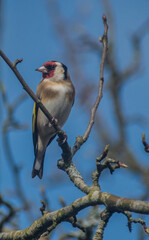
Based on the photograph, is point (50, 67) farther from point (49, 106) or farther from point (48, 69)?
point (49, 106)

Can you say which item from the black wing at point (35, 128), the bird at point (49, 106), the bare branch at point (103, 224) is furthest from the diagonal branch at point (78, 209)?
the black wing at point (35, 128)

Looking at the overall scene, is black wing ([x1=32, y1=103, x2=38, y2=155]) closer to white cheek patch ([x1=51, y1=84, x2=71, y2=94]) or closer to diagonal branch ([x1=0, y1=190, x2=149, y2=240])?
white cheek patch ([x1=51, y1=84, x2=71, y2=94])

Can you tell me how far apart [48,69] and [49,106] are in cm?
74

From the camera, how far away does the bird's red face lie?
15.4 ft

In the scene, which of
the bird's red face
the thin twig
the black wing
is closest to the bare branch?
the thin twig

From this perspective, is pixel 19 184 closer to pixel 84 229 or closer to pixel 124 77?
pixel 84 229

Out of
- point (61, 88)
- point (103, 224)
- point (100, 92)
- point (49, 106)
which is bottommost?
point (103, 224)

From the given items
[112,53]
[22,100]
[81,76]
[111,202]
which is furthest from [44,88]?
[112,53]

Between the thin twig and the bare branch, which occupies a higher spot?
the thin twig

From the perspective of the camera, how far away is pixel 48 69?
480 cm

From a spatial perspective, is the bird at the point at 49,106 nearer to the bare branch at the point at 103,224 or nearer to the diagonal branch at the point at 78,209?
the diagonal branch at the point at 78,209

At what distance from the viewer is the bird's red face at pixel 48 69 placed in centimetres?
470

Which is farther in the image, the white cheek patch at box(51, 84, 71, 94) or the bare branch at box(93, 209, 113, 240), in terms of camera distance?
the white cheek patch at box(51, 84, 71, 94)

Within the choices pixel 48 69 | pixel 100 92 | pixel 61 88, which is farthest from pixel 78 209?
pixel 48 69
